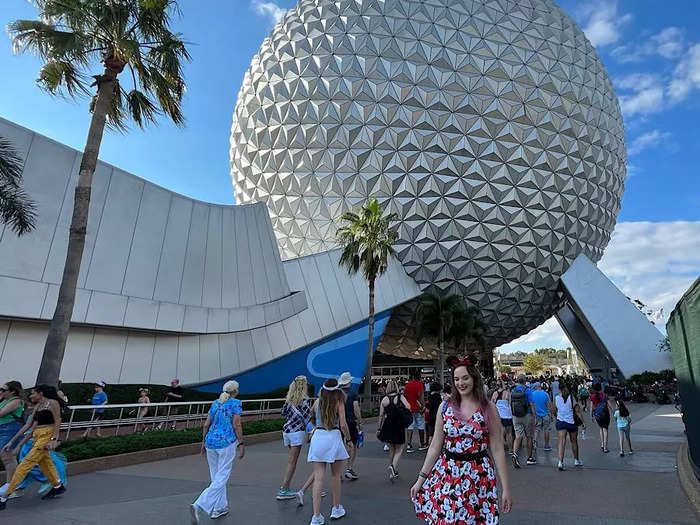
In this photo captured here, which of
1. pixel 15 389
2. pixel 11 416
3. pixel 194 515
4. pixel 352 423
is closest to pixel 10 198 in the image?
pixel 15 389

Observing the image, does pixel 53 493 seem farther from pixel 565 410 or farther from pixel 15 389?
pixel 565 410

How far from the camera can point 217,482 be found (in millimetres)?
5215

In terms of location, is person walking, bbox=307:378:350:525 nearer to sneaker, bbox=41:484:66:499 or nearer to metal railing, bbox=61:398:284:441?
sneaker, bbox=41:484:66:499

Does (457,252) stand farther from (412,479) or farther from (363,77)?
(412,479)

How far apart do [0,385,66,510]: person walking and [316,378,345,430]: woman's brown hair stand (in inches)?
136

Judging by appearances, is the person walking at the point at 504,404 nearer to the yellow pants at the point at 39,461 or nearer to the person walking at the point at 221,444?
the person walking at the point at 221,444

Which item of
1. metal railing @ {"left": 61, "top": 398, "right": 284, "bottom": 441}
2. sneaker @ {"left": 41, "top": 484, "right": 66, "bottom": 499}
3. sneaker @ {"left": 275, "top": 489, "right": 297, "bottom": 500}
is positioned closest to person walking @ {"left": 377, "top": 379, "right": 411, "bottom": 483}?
sneaker @ {"left": 275, "top": 489, "right": 297, "bottom": 500}

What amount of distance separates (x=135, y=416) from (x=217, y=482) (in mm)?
8610

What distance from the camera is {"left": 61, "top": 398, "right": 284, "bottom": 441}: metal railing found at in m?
9.91

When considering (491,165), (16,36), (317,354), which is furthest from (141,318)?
(491,165)

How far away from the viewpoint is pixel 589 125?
3064cm

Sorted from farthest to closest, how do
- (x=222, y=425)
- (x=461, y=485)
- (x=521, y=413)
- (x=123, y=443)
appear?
1. (x=521, y=413)
2. (x=123, y=443)
3. (x=222, y=425)
4. (x=461, y=485)

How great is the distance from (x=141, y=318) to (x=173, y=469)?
6867 millimetres

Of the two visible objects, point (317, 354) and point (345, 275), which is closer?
point (317, 354)
